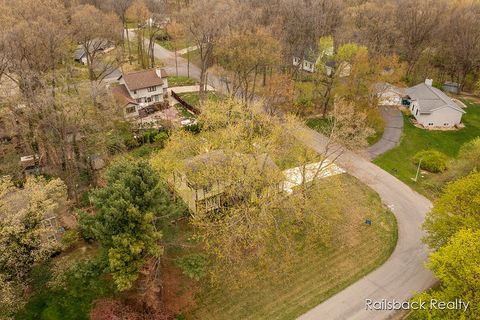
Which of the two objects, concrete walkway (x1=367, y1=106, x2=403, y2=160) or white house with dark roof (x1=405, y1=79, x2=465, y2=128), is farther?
white house with dark roof (x1=405, y1=79, x2=465, y2=128)

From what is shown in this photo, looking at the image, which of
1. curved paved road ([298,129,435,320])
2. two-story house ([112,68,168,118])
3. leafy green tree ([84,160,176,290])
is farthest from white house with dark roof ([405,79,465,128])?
leafy green tree ([84,160,176,290])

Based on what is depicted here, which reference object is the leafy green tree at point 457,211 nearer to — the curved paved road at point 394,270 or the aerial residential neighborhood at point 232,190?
the aerial residential neighborhood at point 232,190

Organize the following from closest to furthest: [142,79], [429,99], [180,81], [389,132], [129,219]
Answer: [129,219]
[389,132]
[429,99]
[142,79]
[180,81]

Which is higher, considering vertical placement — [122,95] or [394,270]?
[122,95]

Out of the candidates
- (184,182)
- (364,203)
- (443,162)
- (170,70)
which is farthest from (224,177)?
(170,70)

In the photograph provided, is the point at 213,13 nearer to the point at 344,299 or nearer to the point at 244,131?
the point at 244,131

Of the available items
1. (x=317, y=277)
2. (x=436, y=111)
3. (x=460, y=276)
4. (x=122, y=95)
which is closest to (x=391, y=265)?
(x=317, y=277)

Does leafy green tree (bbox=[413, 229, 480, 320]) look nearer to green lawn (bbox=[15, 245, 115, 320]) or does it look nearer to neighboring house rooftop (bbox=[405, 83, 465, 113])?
green lawn (bbox=[15, 245, 115, 320])

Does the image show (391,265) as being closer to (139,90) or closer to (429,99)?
(429,99)
